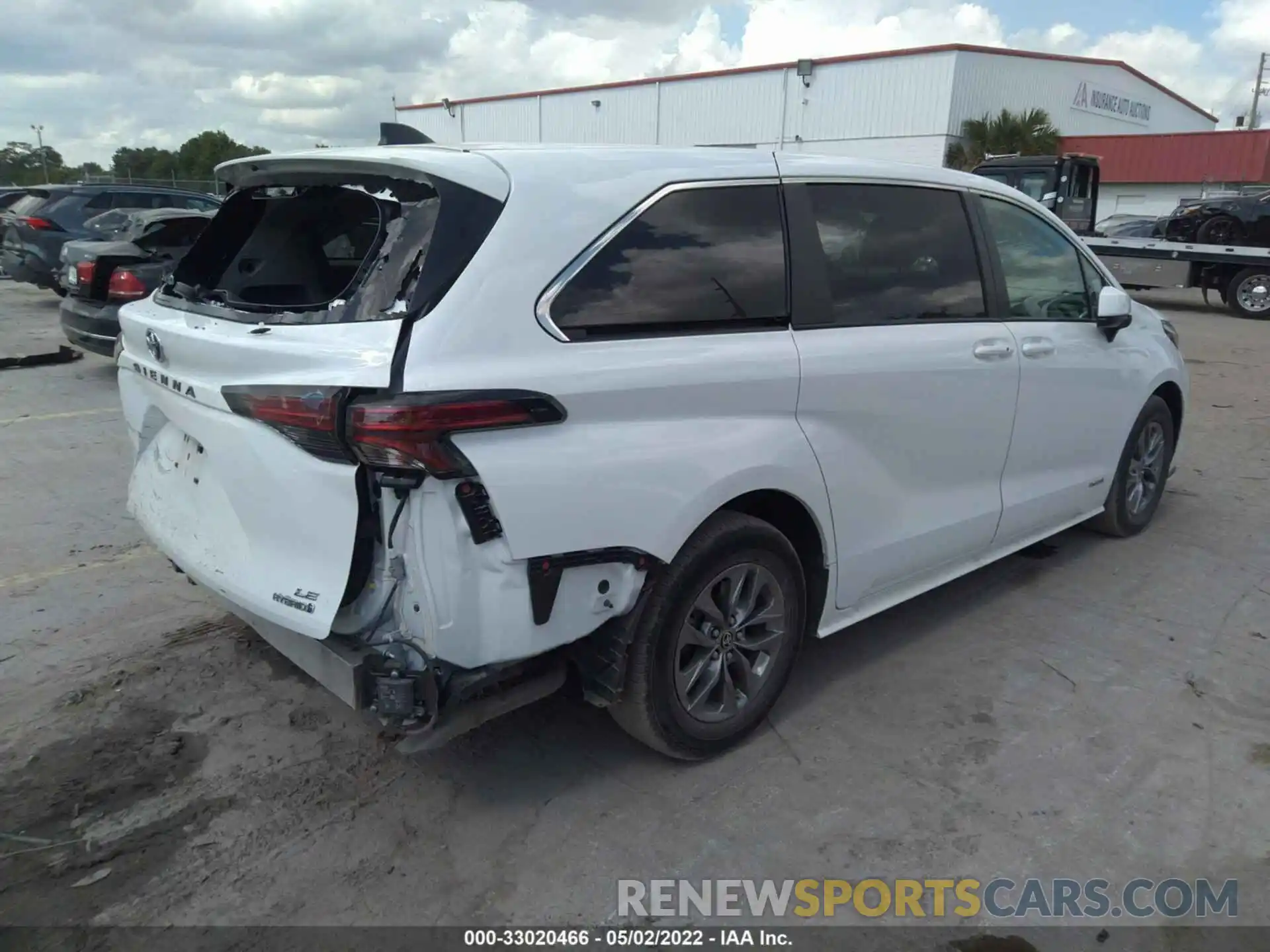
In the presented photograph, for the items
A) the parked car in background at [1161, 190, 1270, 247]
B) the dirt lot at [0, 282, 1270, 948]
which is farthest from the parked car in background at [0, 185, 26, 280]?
the parked car in background at [1161, 190, 1270, 247]

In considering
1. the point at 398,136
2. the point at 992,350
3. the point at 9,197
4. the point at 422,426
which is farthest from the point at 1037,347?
the point at 9,197

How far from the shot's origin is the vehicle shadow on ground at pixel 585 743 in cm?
313

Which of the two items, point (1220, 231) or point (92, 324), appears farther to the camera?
point (1220, 231)

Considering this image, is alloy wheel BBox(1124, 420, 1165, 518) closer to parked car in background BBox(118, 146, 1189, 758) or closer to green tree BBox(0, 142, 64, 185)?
parked car in background BBox(118, 146, 1189, 758)

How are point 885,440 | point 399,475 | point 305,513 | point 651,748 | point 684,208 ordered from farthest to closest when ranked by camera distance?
Result: point 885,440, point 651,748, point 684,208, point 305,513, point 399,475

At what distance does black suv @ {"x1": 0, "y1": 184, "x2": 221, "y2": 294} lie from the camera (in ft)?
45.4

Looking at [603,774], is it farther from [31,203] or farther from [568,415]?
[31,203]

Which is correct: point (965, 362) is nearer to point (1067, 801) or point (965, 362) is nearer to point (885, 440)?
point (885, 440)

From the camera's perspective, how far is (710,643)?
3.11 meters

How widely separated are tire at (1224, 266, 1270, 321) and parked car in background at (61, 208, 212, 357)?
1642 centimetres

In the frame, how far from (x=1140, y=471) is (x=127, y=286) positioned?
27.6 feet

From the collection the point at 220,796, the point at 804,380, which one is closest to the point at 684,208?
the point at 804,380

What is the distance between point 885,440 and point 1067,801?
1.35m

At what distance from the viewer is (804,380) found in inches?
124
